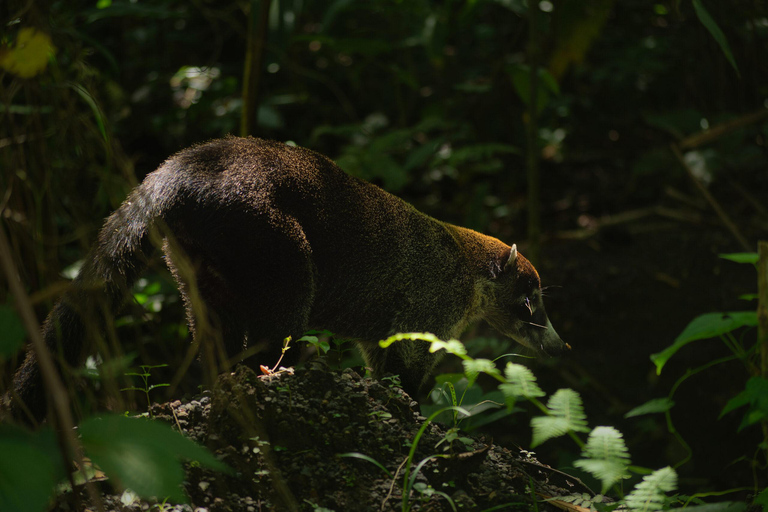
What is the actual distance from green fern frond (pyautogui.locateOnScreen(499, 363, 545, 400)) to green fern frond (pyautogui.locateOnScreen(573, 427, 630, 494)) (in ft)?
0.77

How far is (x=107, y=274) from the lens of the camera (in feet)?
9.55

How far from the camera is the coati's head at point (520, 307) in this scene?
4.33 metres

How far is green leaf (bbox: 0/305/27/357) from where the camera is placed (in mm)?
1239

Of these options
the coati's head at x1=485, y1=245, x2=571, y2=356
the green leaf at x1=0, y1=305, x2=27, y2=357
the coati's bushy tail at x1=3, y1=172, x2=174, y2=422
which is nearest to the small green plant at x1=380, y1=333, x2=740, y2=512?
the green leaf at x1=0, y1=305, x2=27, y2=357

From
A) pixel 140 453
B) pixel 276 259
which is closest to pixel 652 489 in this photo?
pixel 140 453

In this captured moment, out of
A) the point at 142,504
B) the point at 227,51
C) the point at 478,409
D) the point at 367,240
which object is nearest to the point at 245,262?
the point at 367,240

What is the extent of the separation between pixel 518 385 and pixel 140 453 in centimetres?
117

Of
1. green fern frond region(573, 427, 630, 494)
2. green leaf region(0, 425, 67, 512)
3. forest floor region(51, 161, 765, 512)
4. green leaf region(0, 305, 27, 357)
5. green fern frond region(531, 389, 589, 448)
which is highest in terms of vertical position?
green leaf region(0, 305, 27, 357)

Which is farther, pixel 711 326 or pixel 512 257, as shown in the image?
pixel 512 257

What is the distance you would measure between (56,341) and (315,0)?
4811 mm

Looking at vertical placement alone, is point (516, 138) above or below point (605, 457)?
below

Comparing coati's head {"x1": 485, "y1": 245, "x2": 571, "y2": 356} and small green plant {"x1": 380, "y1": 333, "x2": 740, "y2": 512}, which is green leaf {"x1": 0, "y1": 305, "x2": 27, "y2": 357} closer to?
small green plant {"x1": 380, "y1": 333, "x2": 740, "y2": 512}

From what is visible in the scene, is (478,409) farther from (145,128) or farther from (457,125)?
(145,128)

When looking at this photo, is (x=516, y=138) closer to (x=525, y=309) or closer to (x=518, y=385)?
(x=525, y=309)
